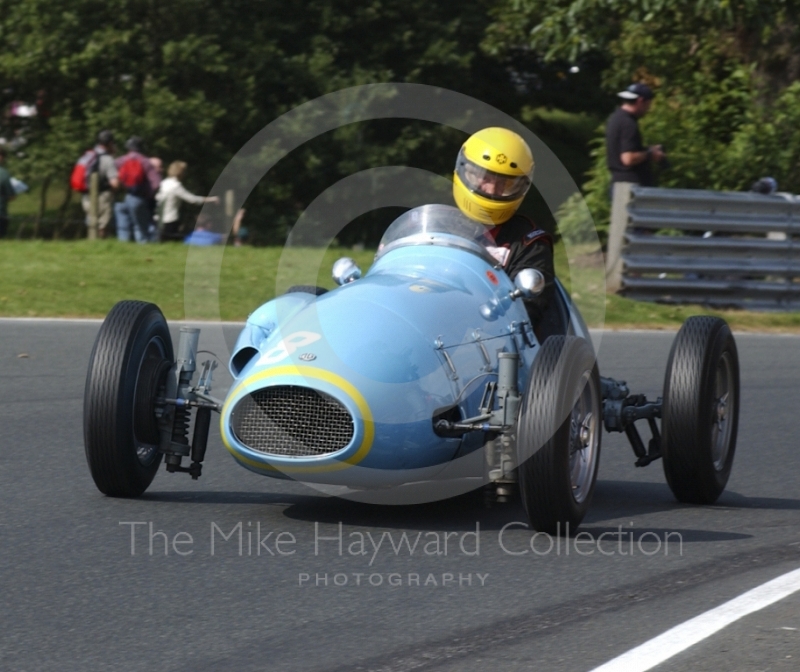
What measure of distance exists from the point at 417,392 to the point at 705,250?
34.2 ft

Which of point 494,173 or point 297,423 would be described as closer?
point 297,423

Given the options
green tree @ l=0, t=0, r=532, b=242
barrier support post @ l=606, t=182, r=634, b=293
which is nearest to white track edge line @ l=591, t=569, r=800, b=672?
barrier support post @ l=606, t=182, r=634, b=293

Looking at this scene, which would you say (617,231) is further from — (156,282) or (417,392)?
(417,392)

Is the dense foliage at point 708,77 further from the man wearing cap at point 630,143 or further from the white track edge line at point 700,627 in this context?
the white track edge line at point 700,627

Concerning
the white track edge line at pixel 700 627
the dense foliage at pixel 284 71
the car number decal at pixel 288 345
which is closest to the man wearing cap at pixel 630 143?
the dense foliage at pixel 284 71

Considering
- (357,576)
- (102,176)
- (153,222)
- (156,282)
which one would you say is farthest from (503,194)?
(102,176)

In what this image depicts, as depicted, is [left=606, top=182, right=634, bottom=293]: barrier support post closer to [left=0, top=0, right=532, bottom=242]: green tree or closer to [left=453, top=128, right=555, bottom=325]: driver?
[left=453, top=128, right=555, bottom=325]: driver

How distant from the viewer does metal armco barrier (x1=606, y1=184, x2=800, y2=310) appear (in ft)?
50.3

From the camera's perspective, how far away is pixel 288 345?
579 cm

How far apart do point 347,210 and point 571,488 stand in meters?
27.3

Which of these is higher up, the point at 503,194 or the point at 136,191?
the point at 503,194

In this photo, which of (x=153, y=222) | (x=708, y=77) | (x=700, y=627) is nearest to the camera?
(x=700, y=627)

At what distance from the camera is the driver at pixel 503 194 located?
6789 millimetres

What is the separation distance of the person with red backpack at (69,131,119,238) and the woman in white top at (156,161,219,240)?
0.88m
